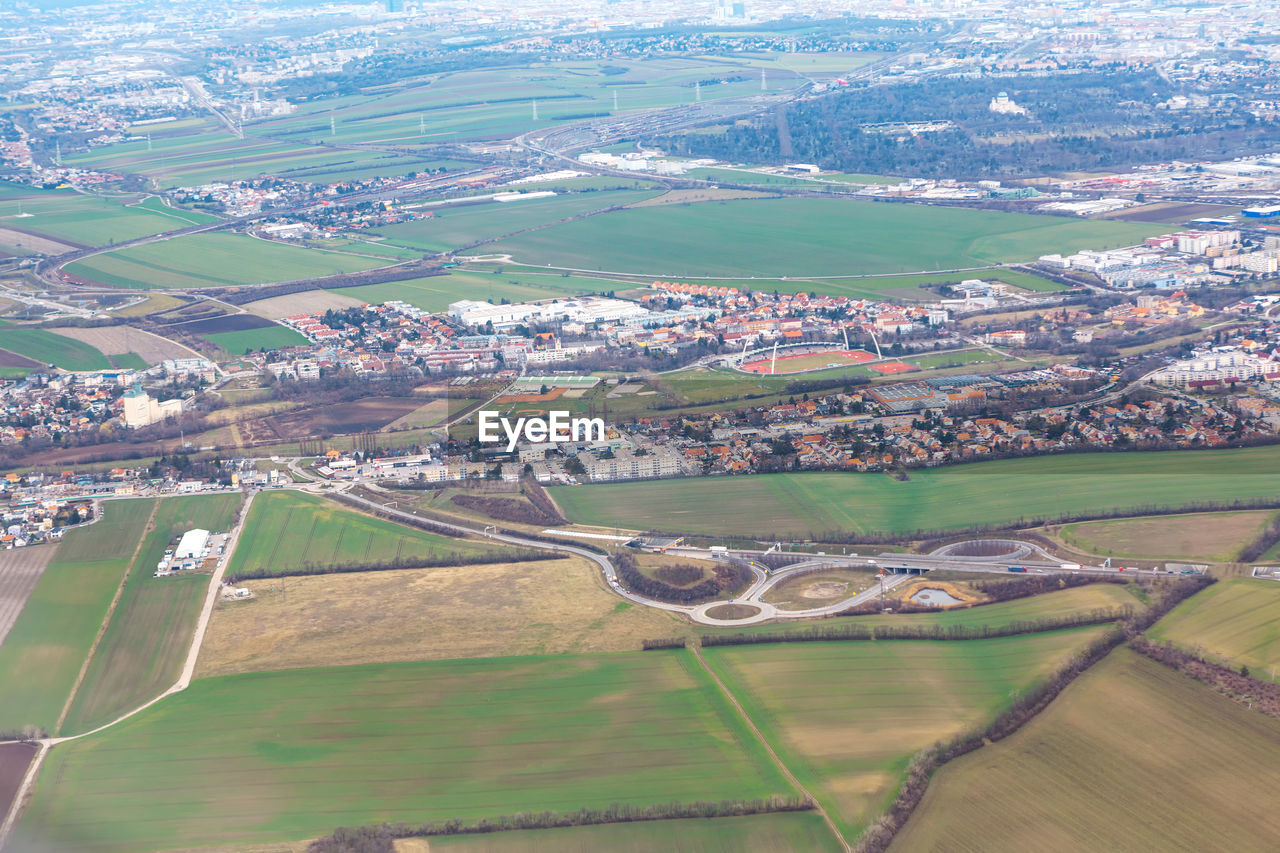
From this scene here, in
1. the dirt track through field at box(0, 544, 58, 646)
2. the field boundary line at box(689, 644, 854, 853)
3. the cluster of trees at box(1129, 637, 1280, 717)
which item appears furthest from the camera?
the dirt track through field at box(0, 544, 58, 646)

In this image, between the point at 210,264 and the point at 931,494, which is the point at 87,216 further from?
the point at 931,494

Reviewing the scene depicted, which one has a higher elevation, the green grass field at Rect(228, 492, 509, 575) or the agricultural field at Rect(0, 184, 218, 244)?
the agricultural field at Rect(0, 184, 218, 244)

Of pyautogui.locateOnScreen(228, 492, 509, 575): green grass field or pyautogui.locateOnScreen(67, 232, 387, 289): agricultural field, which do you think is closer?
pyautogui.locateOnScreen(228, 492, 509, 575): green grass field

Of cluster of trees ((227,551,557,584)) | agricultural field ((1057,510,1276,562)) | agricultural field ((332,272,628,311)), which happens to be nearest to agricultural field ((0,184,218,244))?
agricultural field ((332,272,628,311))

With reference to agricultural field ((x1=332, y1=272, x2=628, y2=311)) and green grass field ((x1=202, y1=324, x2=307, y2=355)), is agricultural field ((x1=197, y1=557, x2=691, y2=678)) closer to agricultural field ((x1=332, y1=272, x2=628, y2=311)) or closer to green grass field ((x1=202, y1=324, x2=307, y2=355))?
green grass field ((x1=202, y1=324, x2=307, y2=355))

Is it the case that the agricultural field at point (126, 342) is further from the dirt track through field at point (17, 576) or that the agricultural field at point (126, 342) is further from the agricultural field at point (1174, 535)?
the agricultural field at point (1174, 535)

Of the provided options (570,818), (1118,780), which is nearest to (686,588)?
(570,818)

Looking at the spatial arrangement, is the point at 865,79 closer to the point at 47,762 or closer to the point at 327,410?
the point at 327,410

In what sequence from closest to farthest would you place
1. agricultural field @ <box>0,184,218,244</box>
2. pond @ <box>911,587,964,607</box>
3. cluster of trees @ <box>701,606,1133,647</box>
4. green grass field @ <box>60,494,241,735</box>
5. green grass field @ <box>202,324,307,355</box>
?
1. green grass field @ <box>60,494,241,735</box>
2. cluster of trees @ <box>701,606,1133,647</box>
3. pond @ <box>911,587,964,607</box>
4. green grass field @ <box>202,324,307,355</box>
5. agricultural field @ <box>0,184,218,244</box>
